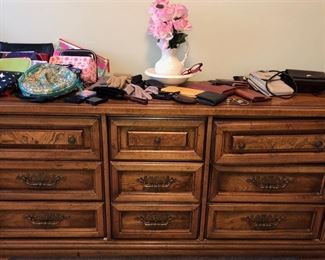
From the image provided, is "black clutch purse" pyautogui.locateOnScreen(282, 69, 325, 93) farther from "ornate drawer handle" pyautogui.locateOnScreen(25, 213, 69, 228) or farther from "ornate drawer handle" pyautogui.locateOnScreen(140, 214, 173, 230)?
"ornate drawer handle" pyautogui.locateOnScreen(25, 213, 69, 228)

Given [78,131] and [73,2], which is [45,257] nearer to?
[78,131]

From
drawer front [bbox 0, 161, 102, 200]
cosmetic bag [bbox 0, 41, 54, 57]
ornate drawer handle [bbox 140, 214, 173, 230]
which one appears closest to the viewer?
drawer front [bbox 0, 161, 102, 200]

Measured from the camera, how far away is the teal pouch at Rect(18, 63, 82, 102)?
3.90 ft

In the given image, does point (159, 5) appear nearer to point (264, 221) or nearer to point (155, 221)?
point (155, 221)

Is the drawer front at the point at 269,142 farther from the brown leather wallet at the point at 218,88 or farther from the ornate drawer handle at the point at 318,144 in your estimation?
the brown leather wallet at the point at 218,88

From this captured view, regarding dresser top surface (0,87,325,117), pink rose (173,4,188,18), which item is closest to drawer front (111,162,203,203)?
dresser top surface (0,87,325,117)

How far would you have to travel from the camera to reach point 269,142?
1229mm

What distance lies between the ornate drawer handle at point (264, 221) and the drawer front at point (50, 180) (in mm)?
729

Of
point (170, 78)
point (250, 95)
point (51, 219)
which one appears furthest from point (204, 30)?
point (51, 219)

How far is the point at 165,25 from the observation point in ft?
4.34

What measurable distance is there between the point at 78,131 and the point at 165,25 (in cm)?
62

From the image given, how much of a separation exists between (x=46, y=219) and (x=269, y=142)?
1.08 metres

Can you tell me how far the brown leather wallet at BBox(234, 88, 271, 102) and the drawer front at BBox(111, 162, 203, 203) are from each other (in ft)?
1.18

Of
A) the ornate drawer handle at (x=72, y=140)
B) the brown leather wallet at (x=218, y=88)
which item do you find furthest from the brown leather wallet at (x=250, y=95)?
the ornate drawer handle at (x=72, y=140)
